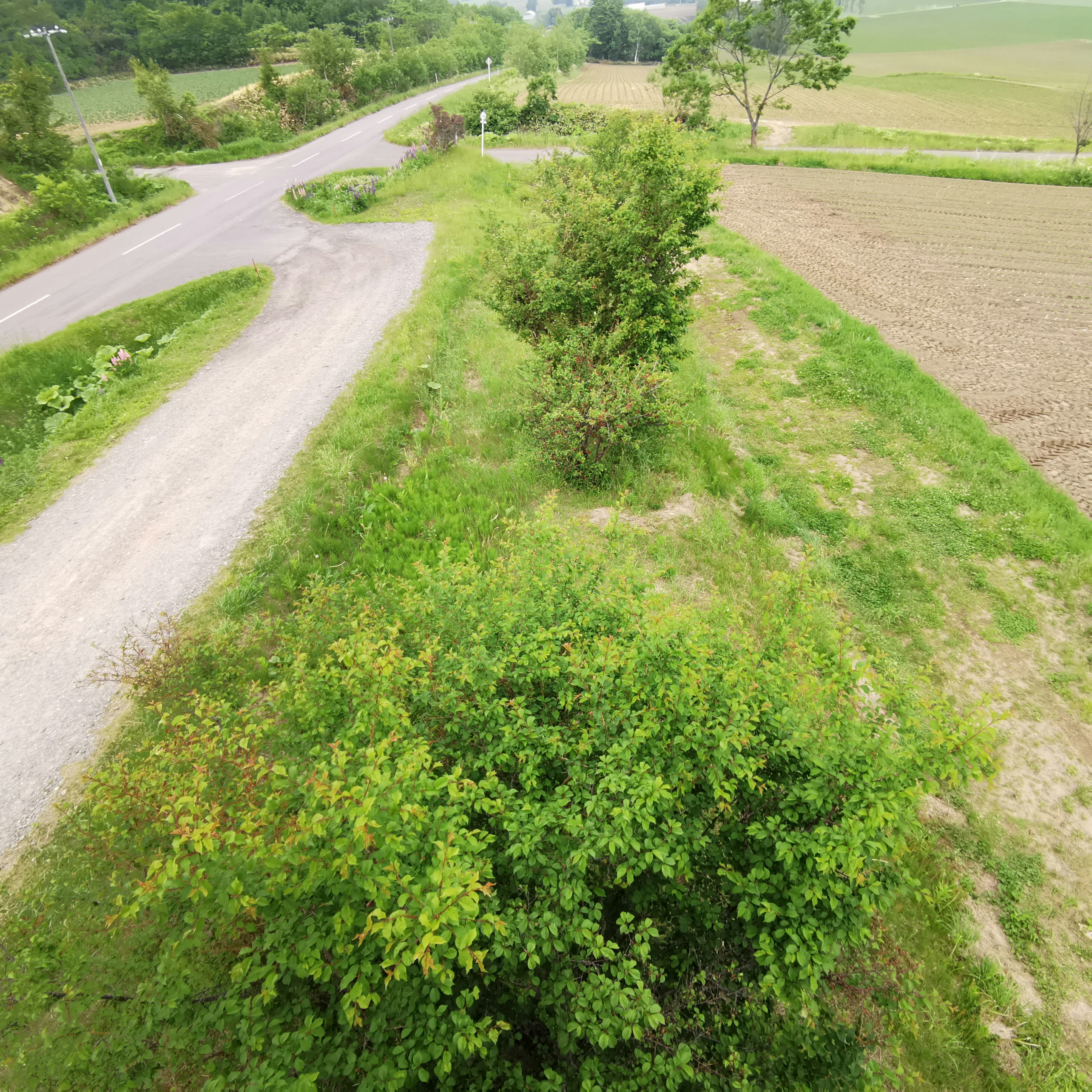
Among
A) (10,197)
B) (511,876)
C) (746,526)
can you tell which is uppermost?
(10,197)

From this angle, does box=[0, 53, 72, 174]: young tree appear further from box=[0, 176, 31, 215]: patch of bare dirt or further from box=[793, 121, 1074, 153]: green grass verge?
box=[793, 121, 1074, 153]: green grass verge

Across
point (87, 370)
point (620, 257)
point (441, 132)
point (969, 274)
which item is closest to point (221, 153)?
point (441, 132)

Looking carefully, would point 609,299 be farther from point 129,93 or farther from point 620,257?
point 129,93

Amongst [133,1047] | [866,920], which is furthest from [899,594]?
[133,1047]

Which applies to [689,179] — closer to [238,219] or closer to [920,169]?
[238,219]

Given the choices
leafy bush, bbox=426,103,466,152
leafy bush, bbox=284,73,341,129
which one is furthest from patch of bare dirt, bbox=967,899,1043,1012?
leafy bush, bbox=284,73,341,129

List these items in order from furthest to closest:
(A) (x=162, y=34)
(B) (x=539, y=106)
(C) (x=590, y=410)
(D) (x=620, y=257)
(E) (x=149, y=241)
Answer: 1. (A) (x=162, y=34)
2. (B) (x=539, y=106)
3. (E) (x=149, y=241)
4. (D) (x=620, y=257)
5. (C) (x=590, y=410)

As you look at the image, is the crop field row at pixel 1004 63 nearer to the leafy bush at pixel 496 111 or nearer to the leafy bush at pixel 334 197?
the leafy bush at pixel 496 111

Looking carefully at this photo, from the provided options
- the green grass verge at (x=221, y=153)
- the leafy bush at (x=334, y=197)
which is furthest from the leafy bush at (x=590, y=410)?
the green grass verge at (x=221, y=153)
